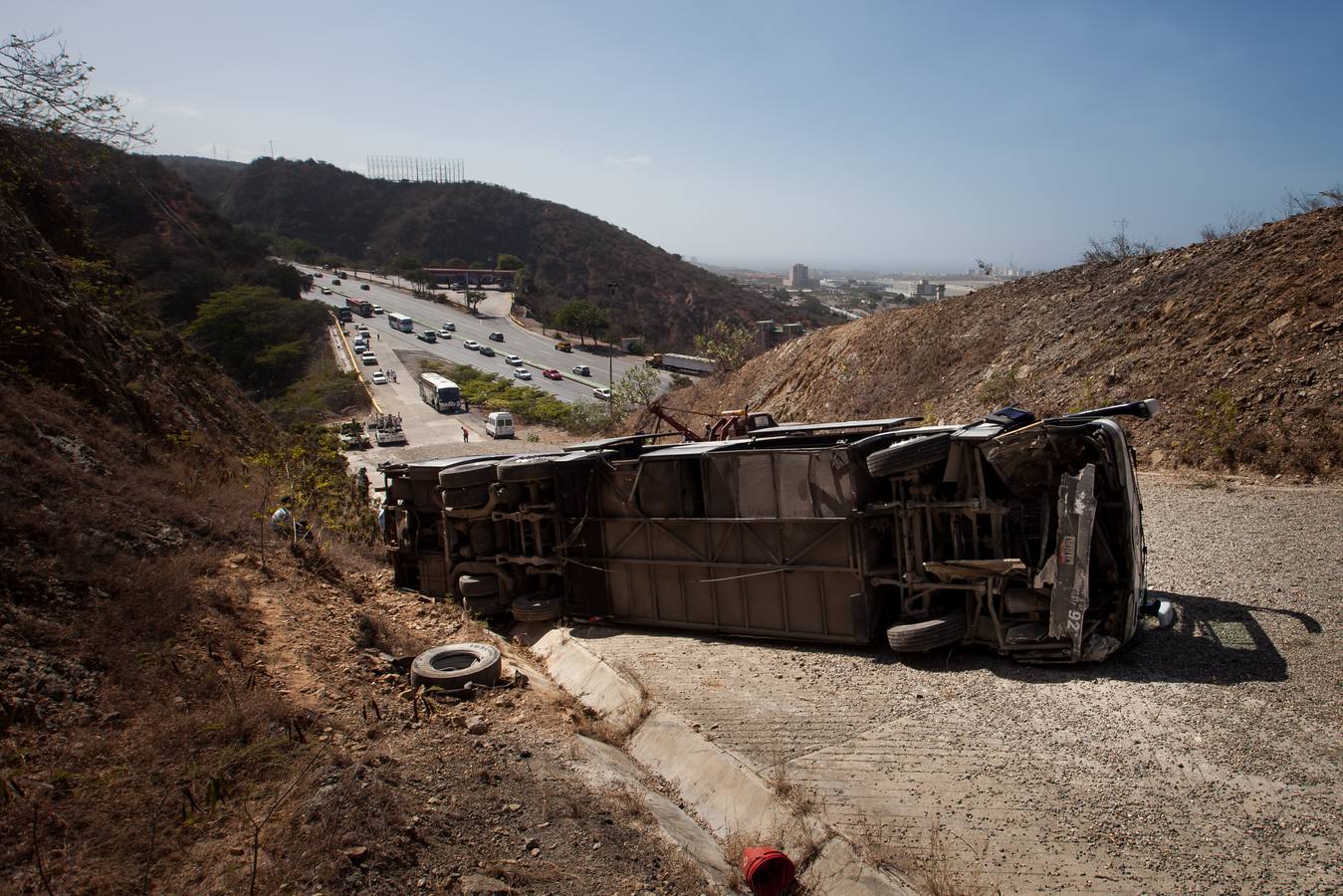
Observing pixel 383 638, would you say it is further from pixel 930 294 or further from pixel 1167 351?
pixel 930 294

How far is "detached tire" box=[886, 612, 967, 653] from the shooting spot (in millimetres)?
9430

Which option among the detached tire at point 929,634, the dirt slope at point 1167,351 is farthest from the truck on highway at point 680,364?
the detached tire at point 929,634

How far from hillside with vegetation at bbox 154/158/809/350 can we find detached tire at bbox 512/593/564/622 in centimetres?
11474

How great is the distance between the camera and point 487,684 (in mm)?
8953

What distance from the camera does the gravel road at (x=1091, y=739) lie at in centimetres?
618

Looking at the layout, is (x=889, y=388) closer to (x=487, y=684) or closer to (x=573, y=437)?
(x=573, y=437)

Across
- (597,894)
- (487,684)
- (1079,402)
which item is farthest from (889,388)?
(597,894)

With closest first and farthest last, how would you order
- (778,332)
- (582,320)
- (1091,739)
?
1. (1091,739)
2. (778,332)
3. (582,320)

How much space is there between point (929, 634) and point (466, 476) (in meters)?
7.14

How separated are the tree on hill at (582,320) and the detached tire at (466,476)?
76234 mm

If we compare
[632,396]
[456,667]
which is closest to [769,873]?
[456,667]

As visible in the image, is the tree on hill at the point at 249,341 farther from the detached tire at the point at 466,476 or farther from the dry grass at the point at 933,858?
the dry grass at the point at 933,858

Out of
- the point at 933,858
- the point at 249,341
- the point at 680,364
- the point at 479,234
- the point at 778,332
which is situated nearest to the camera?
the point at 933,858

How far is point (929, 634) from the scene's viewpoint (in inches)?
371
